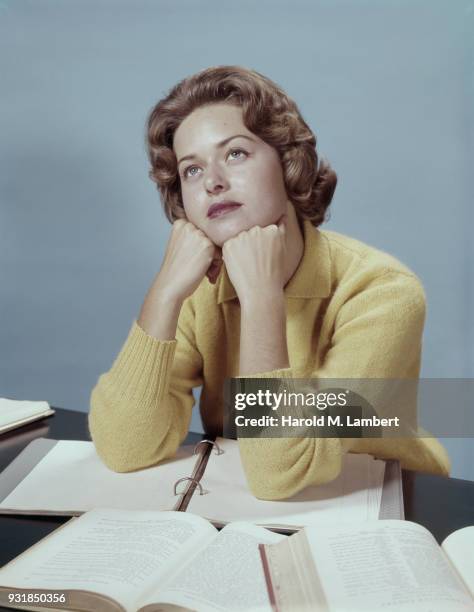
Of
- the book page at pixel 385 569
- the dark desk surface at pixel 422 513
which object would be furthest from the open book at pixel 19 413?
the book page at pixel 385 569

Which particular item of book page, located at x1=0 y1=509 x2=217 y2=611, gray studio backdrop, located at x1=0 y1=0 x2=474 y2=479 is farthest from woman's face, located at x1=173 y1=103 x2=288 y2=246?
book page, located at x1=0 y1=509 x2=217 y2=611

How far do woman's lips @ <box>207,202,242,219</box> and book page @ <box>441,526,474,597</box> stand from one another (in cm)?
58

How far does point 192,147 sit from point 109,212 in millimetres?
535

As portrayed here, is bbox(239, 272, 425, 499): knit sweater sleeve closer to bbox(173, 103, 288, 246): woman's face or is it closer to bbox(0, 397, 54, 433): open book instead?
bbox(173, 103, 288, 246): woman's face

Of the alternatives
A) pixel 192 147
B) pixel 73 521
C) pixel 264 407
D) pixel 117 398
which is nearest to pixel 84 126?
pixel 192 147

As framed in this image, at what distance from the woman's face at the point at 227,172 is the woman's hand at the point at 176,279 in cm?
3

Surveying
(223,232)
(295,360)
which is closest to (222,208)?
(223,232)

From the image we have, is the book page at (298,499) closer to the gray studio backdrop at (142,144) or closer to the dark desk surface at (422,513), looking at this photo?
the dark desk surface at (422,513)

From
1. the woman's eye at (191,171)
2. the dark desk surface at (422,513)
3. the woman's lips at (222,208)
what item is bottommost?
the dark desk surface at (422,513)

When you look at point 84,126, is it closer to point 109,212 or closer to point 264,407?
point 109,212

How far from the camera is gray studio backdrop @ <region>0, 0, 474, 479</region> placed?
1.36 meters

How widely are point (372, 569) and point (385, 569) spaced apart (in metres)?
0.01

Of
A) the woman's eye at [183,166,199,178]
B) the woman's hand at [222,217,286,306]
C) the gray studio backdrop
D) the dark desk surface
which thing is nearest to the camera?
the dark desk surface

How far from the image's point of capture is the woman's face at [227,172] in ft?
3.70
